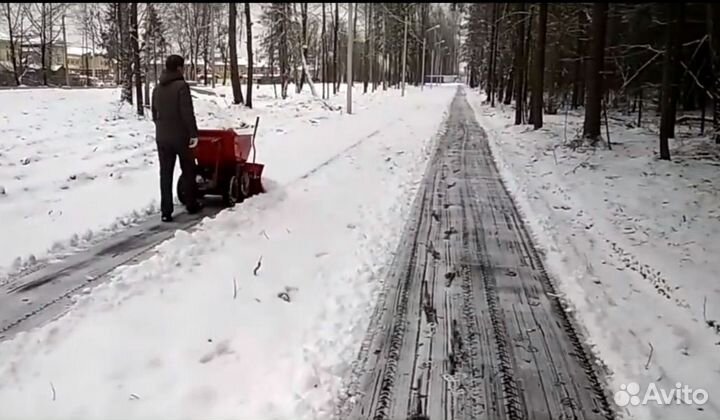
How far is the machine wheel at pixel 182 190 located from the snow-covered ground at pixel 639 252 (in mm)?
4506

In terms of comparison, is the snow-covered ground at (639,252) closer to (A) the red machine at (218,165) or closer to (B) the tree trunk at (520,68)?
(A) the red machine at (218,165)

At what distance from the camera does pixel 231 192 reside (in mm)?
8570

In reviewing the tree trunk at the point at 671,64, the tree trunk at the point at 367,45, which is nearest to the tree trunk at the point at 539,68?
the tree trunk at the point at 671,64

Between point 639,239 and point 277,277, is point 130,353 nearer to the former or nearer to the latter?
point 277,277

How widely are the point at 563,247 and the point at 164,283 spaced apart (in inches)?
166

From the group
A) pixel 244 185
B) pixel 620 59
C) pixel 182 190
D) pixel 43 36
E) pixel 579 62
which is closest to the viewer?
pixel 182 190

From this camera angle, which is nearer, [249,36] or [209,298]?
[209,298]

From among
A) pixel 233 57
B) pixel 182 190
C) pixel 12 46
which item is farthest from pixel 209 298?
pixel 12 46

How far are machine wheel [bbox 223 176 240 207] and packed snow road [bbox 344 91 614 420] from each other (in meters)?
2.64

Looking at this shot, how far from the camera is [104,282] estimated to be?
17.7 feet

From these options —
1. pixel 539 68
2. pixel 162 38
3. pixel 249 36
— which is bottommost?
pixel 539 68

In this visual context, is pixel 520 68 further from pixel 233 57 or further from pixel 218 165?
pixel 218 165

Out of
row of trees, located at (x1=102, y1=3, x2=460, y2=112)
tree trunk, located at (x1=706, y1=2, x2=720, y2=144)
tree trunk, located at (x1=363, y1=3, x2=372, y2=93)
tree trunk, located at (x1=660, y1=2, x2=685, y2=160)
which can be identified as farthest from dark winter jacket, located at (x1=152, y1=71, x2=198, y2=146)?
tree trunk, located at (x1=363, y1=3, x2=372, y2=93)

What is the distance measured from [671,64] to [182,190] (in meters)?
10.3
